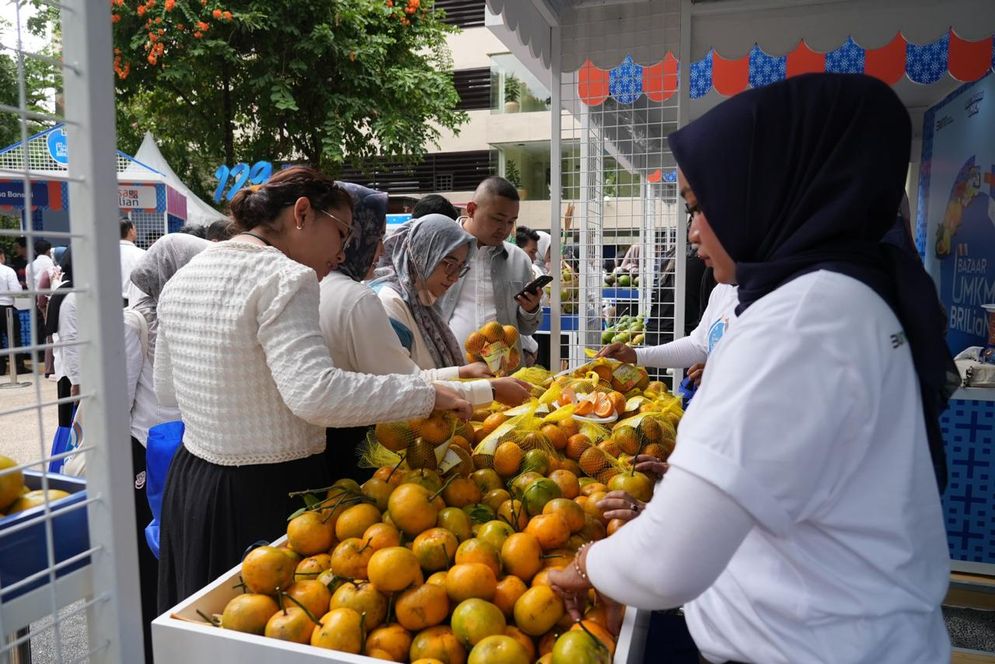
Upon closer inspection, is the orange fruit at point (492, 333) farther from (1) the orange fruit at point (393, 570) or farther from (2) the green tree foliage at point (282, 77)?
(2) the green tree foliage at point (282, 77)

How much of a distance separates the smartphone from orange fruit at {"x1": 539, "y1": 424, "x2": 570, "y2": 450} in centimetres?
167

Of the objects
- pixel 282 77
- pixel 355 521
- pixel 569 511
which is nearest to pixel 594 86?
pixel 569 511

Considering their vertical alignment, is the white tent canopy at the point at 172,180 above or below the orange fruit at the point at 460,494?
above

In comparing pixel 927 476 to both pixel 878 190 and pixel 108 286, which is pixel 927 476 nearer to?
pixel 878 190

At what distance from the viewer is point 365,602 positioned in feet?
4.54

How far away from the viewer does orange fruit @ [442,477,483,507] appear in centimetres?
180

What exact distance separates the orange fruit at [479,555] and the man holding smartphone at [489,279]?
2.55 m

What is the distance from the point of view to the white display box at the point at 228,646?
1.27 m

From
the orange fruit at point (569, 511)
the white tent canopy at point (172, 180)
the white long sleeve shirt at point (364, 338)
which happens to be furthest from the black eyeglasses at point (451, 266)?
the white tent canopy at point (172, 180)

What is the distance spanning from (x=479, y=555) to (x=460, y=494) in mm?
337

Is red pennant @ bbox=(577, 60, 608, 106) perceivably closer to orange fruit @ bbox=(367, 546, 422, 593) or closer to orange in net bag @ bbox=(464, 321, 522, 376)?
orange in net bag @ bbox=(464, 321, 522, 376)

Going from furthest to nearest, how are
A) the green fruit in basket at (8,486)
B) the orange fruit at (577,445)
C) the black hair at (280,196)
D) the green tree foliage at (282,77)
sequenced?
the green tree foliage at (282,77), the orange fruit at (577,445), the black hair at (280,196), the green fruit in basket at (8,486)

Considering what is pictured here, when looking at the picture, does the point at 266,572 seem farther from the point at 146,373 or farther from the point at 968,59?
the point at 968,59

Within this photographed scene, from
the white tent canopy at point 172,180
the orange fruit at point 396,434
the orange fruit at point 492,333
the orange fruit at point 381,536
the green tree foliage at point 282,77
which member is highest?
the green tree foliage at point 282,77
